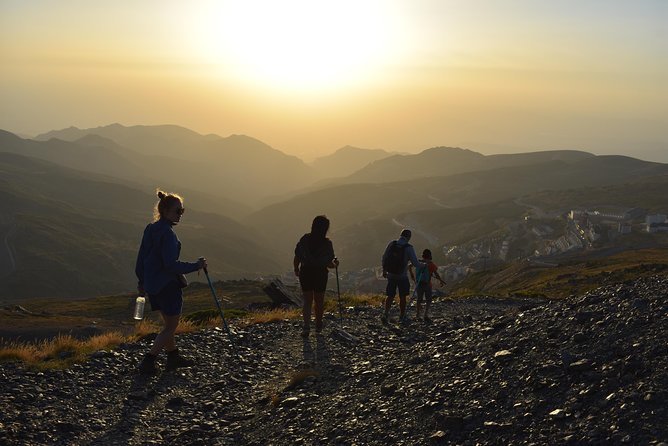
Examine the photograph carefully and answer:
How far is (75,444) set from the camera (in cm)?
853

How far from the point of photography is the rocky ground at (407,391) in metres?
7.21

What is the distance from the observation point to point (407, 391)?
9.71 meters

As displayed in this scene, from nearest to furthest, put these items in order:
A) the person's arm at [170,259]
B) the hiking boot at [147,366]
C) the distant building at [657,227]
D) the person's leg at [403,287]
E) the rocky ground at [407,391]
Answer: the rocky ground at [407,391], the person's arm at [170,259], the hiking boot at [147,366], the person's leg at [403,287], the distant building at [657,227]

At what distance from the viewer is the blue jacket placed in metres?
10.8

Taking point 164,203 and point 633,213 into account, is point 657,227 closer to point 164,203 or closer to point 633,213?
point 633,213

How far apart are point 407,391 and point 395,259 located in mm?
8115

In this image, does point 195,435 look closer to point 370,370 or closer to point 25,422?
point 25,422

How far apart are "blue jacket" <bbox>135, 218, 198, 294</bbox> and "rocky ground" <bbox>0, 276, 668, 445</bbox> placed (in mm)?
2297

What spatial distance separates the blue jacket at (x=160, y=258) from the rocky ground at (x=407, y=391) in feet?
7.54

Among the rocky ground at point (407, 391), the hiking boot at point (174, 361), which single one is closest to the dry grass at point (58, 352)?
the rocky ground at point (407, 391)

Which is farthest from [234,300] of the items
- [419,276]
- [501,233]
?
[501,233]

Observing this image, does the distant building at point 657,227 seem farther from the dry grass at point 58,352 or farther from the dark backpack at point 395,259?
the dry grass at point 58,352

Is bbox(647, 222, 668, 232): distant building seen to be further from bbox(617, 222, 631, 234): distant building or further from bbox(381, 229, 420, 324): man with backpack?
bbox(381, 229, 420, 324): man with backpack

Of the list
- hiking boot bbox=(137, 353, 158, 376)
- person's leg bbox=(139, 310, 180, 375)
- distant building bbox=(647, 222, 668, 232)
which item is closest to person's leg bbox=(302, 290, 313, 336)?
person's leg bbox=(139, 310, 180, 375)
